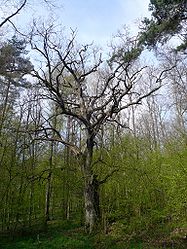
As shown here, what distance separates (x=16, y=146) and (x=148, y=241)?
333 inches

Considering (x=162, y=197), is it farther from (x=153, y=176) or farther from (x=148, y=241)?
(x=148, y=241)

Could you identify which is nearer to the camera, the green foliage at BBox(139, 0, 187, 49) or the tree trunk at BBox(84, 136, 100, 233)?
the green foliage at BBox(139, 0, 187, 49)

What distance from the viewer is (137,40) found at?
1239cm

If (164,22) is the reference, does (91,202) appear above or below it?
below

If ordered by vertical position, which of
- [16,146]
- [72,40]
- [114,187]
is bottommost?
[114,187]

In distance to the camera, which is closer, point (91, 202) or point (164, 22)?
point (164, 22)

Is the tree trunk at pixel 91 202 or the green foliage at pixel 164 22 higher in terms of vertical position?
the green foliage at pixel 164 22

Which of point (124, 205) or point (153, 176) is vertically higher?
point (153, 176)

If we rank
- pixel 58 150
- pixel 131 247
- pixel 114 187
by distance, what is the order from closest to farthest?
pixel 131 247
pixel 114 187
pixel 58 150

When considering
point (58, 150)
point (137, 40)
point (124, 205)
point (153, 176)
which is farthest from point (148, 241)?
point (58, 150)

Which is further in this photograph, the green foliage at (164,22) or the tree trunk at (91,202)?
the tree trunk at (91,202)

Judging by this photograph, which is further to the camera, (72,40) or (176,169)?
(72,40)

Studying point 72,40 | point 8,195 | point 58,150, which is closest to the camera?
point 8,195

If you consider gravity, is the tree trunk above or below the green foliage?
below
